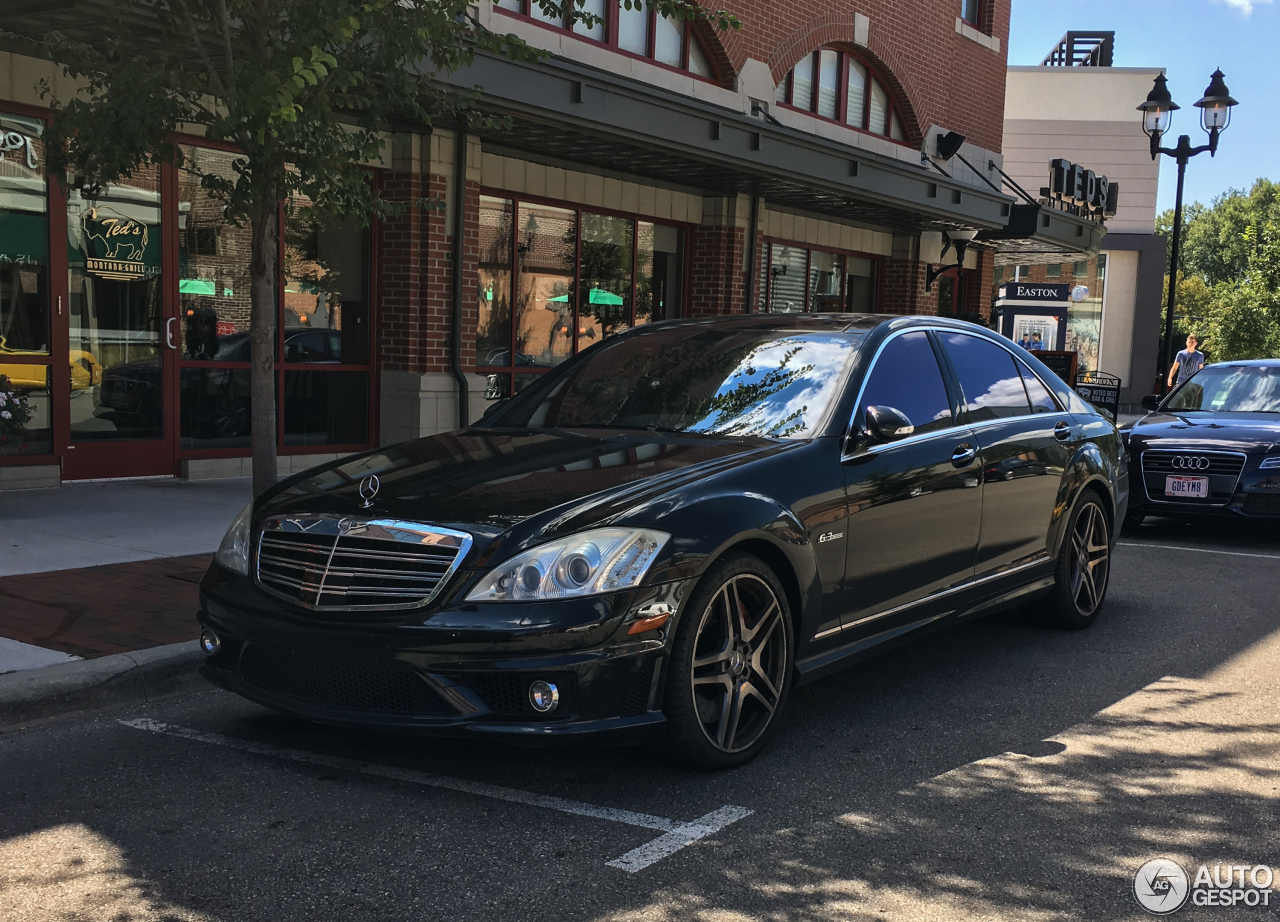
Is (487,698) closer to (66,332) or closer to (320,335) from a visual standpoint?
(66,332)

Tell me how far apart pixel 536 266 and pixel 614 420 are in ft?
30.7

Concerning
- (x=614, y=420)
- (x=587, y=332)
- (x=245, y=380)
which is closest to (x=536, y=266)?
(x=587, y=332)

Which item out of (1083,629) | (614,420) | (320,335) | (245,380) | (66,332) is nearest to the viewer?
(614,420)

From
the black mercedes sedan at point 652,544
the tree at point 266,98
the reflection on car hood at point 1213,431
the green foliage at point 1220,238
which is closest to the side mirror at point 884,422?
the black mercedes sedan at point 652,544

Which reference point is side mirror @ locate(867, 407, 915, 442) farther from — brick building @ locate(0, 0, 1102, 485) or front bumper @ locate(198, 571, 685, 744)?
brick building @ locate(0, 0, 1102, 485)

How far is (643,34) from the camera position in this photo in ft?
49.9

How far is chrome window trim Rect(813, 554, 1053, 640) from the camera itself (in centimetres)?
479

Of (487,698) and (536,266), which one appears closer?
(487,698)

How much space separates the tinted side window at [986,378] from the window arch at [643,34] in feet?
28.2

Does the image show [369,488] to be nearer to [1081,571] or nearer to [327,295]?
[1081,571]

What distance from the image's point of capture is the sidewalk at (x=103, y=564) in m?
5.58

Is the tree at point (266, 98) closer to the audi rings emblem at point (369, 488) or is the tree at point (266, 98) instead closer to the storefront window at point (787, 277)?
the audi rings emblem at point (369, 488)

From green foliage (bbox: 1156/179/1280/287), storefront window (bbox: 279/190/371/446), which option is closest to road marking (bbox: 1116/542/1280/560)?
storefront window (bbox: 279/190/371/446)

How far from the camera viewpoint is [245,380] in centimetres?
1155
